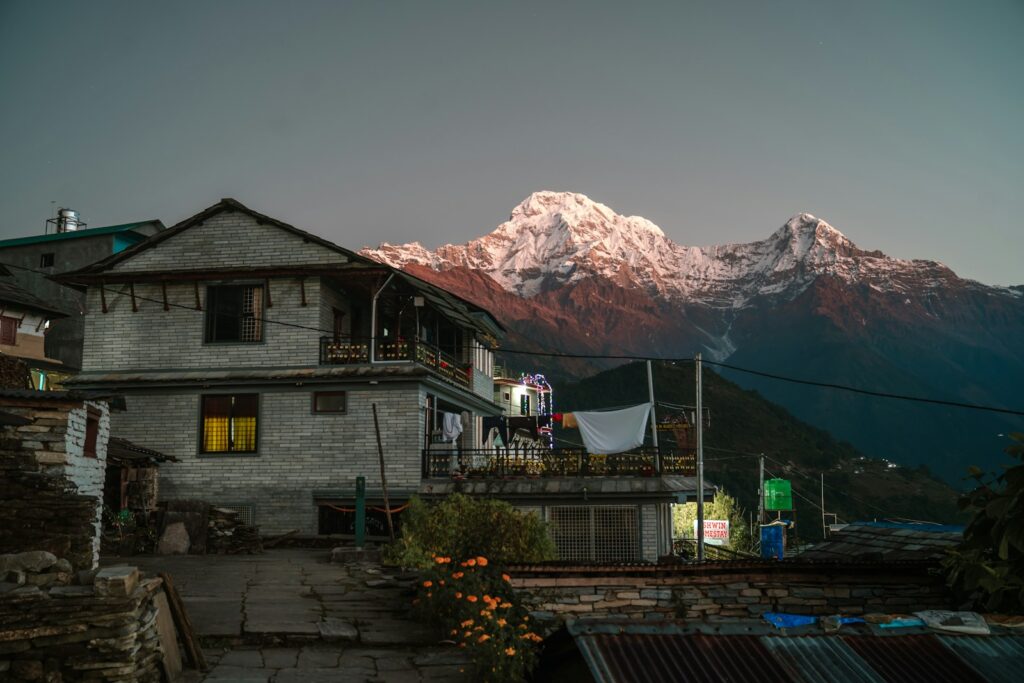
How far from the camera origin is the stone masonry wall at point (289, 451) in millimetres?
25844

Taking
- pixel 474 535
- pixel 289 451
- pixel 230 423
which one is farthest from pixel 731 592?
pixel 230 423

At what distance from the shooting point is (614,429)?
2605cm

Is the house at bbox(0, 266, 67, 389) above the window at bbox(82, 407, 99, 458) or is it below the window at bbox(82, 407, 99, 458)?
above

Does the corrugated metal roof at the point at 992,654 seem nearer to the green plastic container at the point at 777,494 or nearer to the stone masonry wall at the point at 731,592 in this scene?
the stone masonry wall at the point at 731,592

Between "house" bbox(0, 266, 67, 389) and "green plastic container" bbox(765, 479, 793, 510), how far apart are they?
35.2 meters

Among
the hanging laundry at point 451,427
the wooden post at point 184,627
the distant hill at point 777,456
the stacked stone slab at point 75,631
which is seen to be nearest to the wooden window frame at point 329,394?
the hanging laundry at point 451,427

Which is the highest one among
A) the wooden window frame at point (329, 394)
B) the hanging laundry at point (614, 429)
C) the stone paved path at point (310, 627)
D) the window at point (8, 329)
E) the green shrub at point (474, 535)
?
the window at point (8, 329)

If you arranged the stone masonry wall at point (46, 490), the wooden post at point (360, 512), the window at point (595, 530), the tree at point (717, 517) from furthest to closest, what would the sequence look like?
1. the tree at point (717, 517)
2. the window at point (595, 530)
3. the wooden post at point (360, 512)
4. the stone masonry wall at point (46, 490)

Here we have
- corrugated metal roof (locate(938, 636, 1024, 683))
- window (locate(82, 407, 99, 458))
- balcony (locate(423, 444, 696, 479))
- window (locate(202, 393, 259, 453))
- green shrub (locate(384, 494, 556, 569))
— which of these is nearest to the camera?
corrugated metal roof (locate(938, 636, 1024, 683))

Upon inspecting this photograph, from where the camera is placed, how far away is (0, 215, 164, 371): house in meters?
43.0

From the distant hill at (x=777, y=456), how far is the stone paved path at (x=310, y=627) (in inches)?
2663

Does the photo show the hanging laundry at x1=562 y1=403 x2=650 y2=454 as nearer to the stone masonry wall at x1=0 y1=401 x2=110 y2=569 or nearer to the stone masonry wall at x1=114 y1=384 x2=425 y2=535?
the stone masonry wall at x1=114 y1=384 x2=425 y2=535

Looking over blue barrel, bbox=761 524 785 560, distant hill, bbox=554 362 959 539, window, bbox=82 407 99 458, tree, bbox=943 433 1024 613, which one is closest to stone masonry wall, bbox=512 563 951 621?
tree, bbox=943 433 1024 613

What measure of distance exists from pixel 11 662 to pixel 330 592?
24.1 feet
